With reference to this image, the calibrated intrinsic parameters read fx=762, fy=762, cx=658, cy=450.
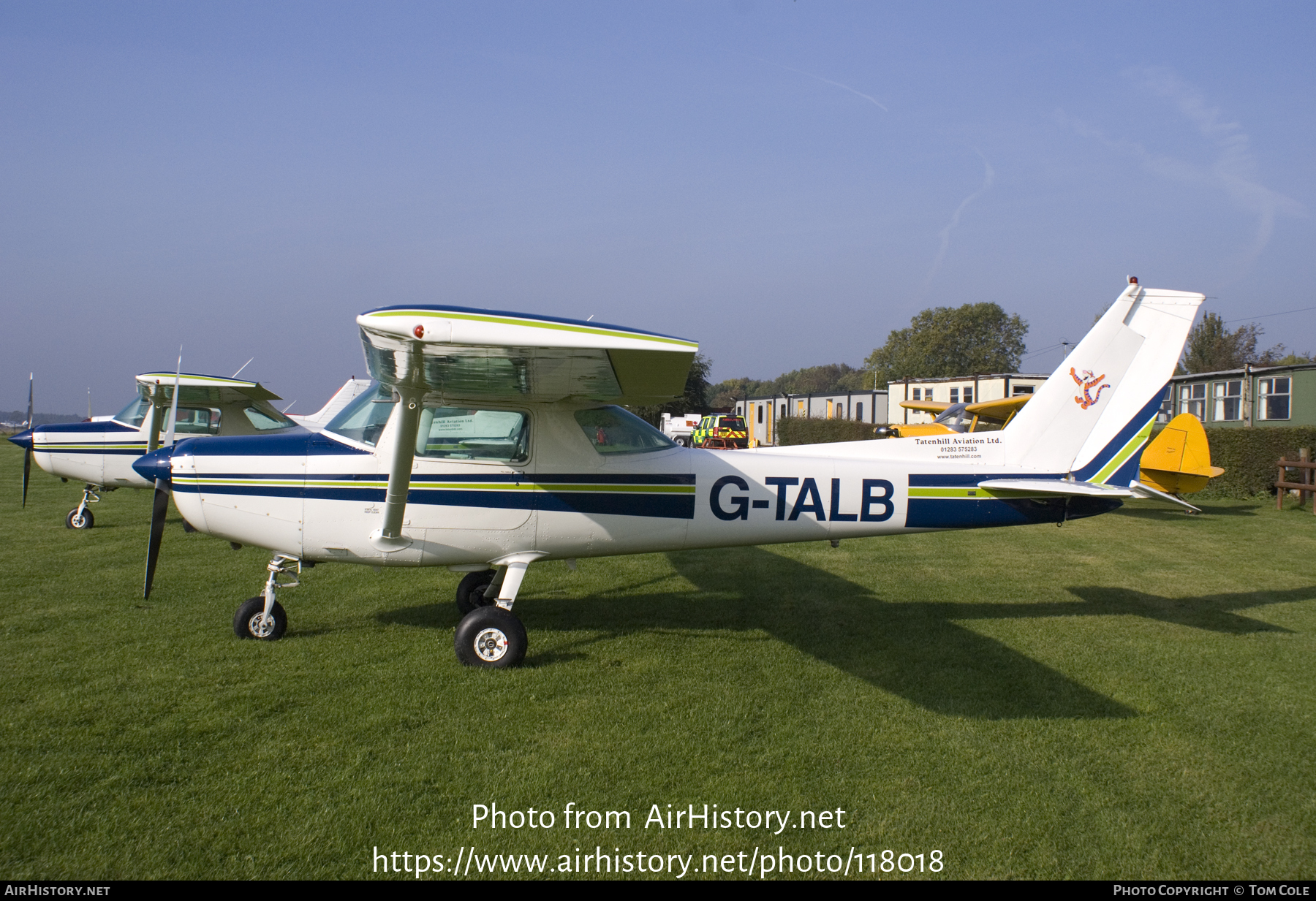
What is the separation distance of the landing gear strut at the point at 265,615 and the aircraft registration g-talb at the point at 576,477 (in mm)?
15

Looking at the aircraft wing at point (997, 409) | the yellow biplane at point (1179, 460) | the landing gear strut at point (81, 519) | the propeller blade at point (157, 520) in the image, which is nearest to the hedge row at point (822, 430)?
the aircraft wing at point (997, 409)

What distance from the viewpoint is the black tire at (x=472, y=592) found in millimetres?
6562

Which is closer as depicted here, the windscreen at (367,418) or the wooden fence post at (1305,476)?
the windscreen at (367,418)

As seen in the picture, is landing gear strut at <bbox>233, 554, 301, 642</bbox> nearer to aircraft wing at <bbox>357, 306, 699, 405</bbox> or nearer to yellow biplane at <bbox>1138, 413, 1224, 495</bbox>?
aircraft wing at <bbox>357, 306, 699, 405</bbox>

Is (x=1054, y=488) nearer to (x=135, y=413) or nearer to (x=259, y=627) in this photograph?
(x=259, y=627)

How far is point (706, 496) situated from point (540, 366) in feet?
6.36

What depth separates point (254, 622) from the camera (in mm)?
5727

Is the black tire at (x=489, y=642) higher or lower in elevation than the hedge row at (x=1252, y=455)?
lower

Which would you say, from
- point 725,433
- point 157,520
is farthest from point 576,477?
point 725,433

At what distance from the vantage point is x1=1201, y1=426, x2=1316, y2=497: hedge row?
1605 centimetres

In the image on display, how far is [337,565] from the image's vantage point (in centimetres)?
867

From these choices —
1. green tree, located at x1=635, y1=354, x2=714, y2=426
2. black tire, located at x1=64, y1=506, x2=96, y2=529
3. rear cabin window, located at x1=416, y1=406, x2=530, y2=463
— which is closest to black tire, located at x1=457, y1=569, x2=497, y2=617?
rear cabin window, located at x1=416, y1=406, x2=530, y2=463

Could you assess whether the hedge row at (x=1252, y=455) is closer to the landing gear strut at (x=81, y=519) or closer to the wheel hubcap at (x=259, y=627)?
the wheel hubcap at (x=259, y=627)
